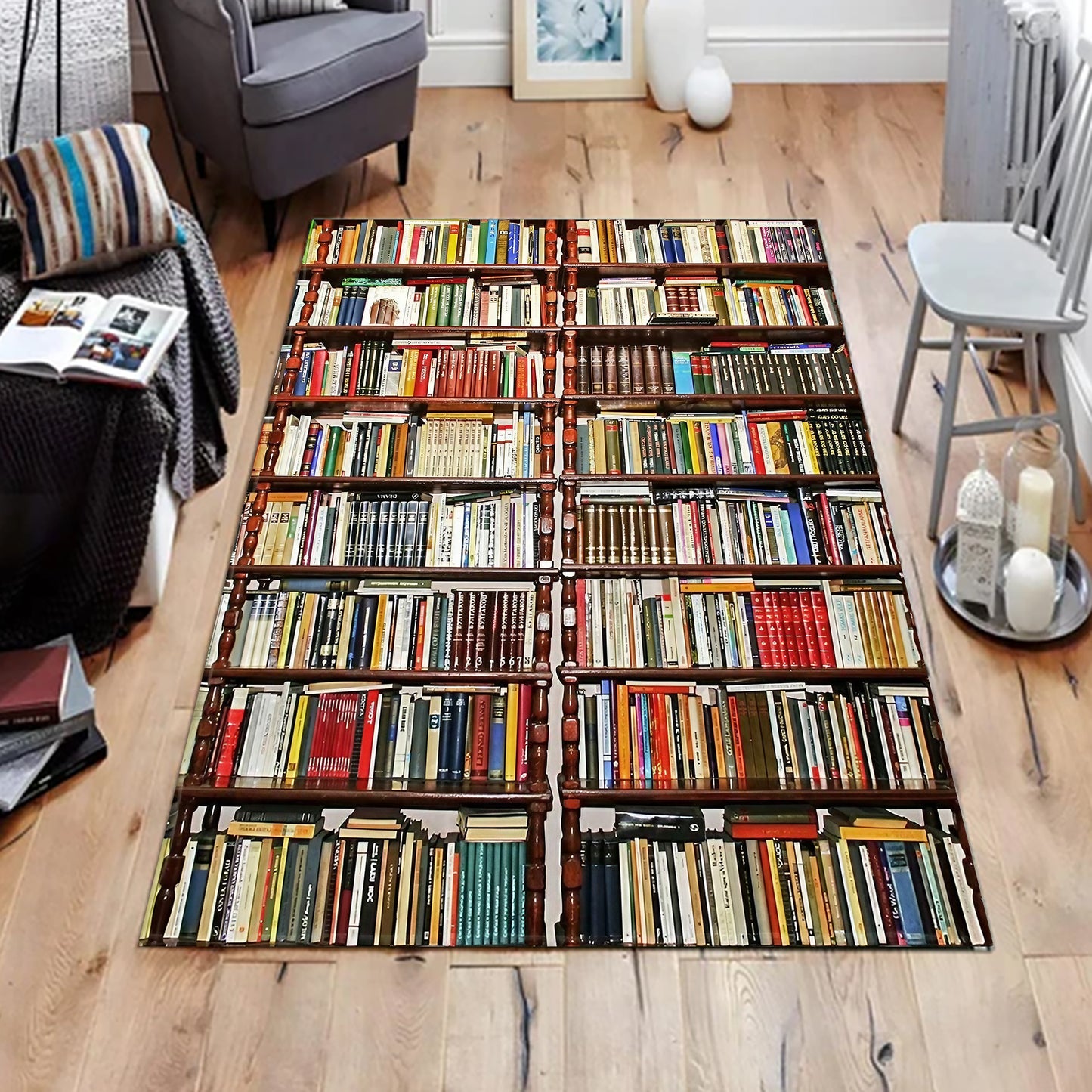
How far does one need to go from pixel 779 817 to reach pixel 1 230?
2.08m

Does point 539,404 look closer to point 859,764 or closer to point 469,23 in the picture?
point 859,764

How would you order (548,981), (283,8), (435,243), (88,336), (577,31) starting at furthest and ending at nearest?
(577,31), (283,8), (435,243), (88,336), (548,981)

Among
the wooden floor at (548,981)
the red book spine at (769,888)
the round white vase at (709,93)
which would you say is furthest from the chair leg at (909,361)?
the round white vase at (709,93)

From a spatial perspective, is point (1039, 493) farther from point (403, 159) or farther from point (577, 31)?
point (577, 31)

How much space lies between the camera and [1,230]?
10.3 feet

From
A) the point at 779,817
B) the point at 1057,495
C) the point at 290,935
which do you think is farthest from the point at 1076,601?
the point at 290,935

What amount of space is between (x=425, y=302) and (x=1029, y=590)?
1.78 metres

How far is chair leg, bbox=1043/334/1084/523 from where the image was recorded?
3.08 metres

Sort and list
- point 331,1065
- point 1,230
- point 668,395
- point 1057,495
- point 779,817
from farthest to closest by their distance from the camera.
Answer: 1. point 668,395
2. point 1,230
3. point 1057,495
4. point 779,817
5. point 331,1065

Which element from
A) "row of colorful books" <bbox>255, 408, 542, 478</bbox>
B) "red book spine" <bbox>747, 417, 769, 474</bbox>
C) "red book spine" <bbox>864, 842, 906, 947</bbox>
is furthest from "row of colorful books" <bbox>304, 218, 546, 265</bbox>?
"red book spine" <bbox>864, 842, 906, 947</bbox>

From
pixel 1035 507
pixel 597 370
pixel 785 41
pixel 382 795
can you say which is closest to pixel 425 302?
Answer: pixel 597 370

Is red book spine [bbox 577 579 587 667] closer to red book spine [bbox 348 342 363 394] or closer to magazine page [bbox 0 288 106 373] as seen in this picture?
red book spine [bbox 348 342 363 394]

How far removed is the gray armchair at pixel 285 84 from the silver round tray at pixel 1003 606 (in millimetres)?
2119

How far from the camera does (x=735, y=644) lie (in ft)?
9.61
